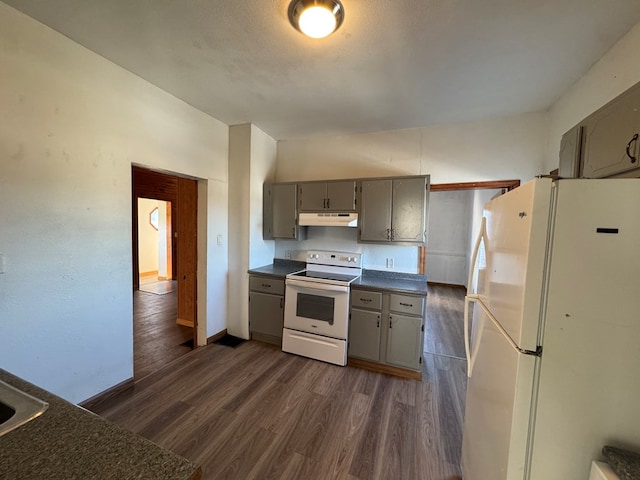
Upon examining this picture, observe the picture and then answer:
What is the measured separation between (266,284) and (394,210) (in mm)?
1760

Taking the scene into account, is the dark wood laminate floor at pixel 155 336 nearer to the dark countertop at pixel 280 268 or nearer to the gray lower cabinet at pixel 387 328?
the dark countertop at pixel 280 268

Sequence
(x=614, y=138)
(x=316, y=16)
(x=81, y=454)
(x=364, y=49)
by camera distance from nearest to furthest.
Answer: (x=81, y=454) < (x=614, y=138) < (x=316, y=16) < (x=364, y=49)

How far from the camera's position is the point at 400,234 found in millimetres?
2789

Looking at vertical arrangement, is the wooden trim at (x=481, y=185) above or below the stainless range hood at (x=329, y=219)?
above

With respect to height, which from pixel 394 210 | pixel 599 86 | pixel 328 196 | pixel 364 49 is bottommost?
pixel 394 210

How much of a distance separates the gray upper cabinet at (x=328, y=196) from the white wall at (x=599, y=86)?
1.94 metres

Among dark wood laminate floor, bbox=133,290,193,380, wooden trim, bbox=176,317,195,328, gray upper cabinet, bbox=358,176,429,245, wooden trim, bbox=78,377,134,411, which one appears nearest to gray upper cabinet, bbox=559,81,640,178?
gray upper cabinet, bbox=358,176,429,245

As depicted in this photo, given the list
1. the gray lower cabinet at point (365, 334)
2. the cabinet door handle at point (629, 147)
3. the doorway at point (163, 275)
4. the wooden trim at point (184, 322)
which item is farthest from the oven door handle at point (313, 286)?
the cabinet door handle at point (629, 147)

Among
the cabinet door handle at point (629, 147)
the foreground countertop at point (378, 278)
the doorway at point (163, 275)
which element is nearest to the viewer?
the cabinet door handle at point (629, 147)

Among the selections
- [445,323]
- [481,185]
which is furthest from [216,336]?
[481,185]

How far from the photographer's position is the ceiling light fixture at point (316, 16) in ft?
4.38

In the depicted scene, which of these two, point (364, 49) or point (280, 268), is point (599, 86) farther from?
point (280, 268)

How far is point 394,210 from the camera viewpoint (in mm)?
2793

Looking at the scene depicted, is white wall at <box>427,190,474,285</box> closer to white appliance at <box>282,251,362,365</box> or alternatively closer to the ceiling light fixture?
white appliance at <box>282,251,362,365</box>
